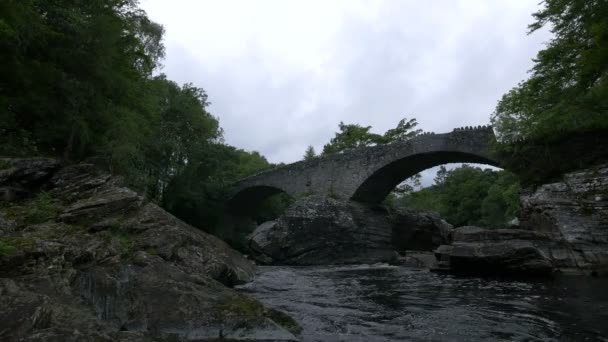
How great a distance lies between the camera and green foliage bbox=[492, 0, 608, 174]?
432 inches

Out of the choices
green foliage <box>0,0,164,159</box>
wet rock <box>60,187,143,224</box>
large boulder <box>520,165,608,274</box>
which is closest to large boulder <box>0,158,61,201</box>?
wet rock <box>60,187,143,224</box>

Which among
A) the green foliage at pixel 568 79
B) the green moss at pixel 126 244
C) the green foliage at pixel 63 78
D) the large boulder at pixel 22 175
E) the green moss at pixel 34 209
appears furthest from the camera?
the green foliage at pixel 568 79

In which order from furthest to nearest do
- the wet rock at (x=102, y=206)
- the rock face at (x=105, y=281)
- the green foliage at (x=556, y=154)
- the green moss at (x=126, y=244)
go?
the green foliage at (x=556, y=154)
the wet rock at (x=102, y=206)
the green moss at (x=126, y=244)
the rock face at (x=105, y=281)

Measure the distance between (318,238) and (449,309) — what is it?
43.0 feet

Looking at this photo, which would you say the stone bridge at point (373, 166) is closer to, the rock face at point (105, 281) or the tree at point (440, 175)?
the rock face at point (105, 281)

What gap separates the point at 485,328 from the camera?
5.12 meters

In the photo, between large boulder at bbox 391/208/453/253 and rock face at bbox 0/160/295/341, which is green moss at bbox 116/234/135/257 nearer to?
rock face at bbox 0/160/295/341

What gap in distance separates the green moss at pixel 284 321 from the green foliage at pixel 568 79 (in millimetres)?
10679

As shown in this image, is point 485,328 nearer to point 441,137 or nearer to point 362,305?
point 362,305

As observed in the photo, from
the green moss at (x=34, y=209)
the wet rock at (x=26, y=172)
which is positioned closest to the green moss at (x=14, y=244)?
the green moss at (x=34, y=209)

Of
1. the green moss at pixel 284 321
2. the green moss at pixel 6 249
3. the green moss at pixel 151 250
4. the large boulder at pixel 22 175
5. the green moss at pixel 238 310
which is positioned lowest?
the green moss at pixel 284 321

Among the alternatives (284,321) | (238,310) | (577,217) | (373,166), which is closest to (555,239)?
(577,217)

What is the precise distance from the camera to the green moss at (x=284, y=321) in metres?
4.75

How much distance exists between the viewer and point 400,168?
2255 centimetres
